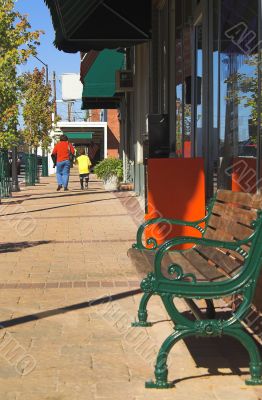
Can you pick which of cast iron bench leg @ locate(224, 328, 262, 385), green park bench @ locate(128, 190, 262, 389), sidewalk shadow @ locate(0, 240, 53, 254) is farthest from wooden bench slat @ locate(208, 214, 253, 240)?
sidewalk shadow @ locate(0, 240, 53, 254)

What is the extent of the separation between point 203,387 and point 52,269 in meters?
4.12

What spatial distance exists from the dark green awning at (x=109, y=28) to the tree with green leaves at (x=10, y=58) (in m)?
2.96

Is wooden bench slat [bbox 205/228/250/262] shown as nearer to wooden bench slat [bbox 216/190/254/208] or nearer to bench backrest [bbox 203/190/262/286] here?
bench backrest [bbox 203/190/262/286]

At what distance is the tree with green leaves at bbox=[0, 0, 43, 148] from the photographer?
15586 millimetres

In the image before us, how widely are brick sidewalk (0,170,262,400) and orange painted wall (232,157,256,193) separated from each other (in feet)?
4.98

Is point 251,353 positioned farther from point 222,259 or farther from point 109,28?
point 109,28

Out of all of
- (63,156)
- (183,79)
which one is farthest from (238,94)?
(63,156)

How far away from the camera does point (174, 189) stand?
7441 millimetres

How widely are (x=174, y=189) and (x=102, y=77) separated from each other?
55.5ft

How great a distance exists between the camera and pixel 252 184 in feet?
21.8

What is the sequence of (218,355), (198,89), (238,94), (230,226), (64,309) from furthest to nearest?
(198,89)
(238,94)
(64,309)
(230,226)
(218,355)

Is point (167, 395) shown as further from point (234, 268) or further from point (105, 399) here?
point (234, 268)

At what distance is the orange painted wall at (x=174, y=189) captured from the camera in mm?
7379

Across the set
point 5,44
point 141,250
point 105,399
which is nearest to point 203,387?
point 105,399
